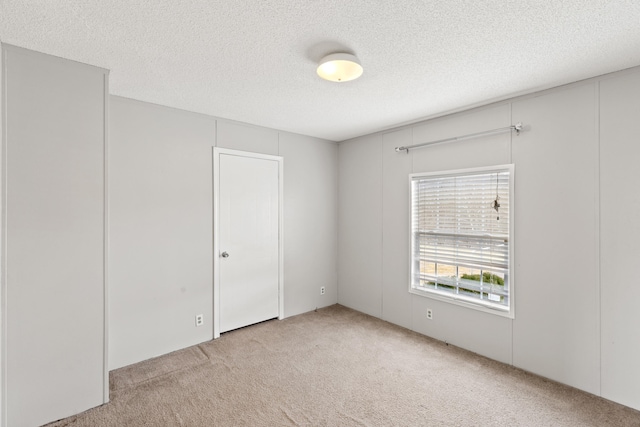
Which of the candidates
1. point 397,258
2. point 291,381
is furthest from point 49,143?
point 397,258

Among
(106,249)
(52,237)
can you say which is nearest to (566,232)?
(106,249)

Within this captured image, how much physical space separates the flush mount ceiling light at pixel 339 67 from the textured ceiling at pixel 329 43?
0.18 ft

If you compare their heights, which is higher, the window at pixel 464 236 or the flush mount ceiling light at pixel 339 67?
the flush mount ceiling light at pixel 339 67

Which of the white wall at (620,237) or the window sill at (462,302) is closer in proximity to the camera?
the white wall at (620,237)

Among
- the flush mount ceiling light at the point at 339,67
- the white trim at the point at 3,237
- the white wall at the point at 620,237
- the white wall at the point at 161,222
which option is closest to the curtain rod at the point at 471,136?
the white wall at the point at 620,237

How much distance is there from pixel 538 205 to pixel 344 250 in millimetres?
2526

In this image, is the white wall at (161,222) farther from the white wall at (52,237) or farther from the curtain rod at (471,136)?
the curtain rod at (471,136)

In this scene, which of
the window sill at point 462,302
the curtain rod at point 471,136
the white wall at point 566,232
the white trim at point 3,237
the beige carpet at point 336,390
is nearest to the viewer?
the white trim at point 3,237

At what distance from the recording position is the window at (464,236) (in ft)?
9.57

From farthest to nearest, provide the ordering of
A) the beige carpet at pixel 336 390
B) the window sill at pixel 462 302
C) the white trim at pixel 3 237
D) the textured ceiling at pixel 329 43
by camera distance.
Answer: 1. the window sill at pixel 462 302
2. the beige carpet at pixel 336 390
3. the white trim at pixel 3 237
4. the textured ceiling at pixel 329 43

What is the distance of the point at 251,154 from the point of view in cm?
371

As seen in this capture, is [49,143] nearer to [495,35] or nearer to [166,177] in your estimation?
[166,177]

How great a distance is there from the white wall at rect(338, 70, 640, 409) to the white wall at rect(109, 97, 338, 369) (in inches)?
96.3

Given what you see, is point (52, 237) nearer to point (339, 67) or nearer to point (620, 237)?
point (339, 67)
